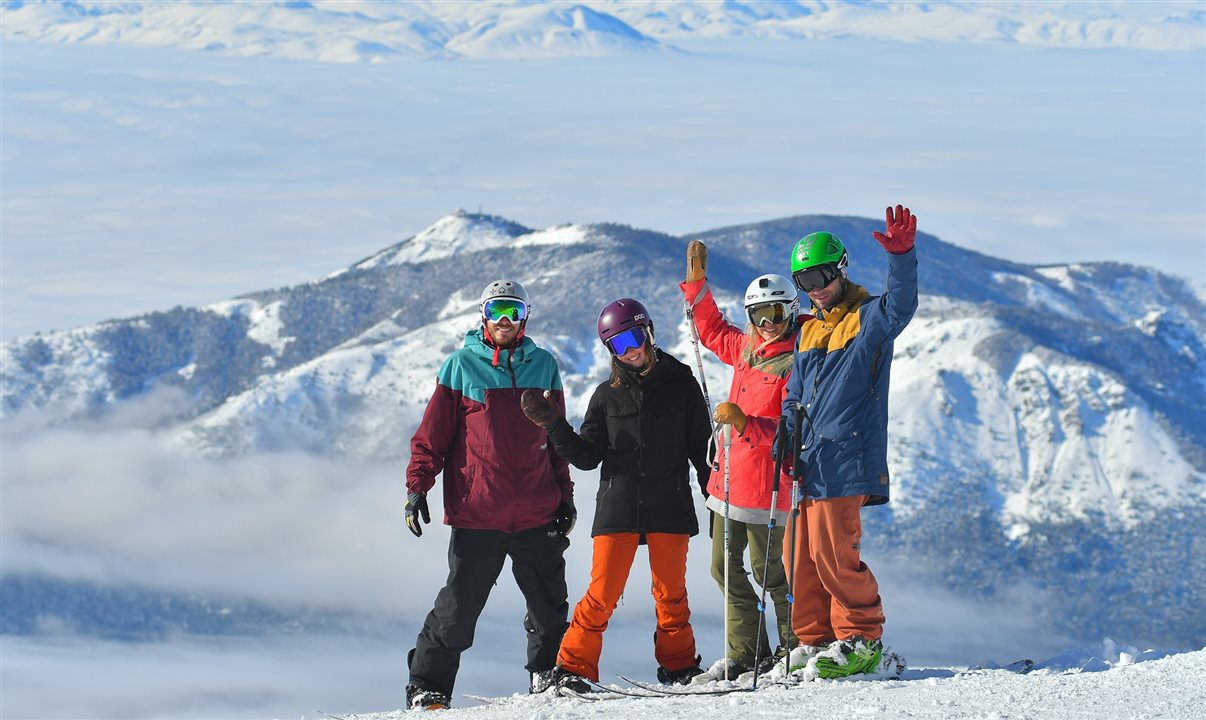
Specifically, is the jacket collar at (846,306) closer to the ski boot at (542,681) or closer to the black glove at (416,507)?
the black glove at (416,507)

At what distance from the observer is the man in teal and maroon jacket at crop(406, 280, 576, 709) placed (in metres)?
10.5

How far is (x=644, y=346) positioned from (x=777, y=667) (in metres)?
2.65

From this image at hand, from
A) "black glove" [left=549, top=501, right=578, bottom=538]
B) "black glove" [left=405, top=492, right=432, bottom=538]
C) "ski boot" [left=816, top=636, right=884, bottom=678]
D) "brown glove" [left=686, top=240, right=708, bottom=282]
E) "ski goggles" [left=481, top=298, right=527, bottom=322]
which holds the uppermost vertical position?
"brown glove" [left=686, top=240, right=708, bottom=282]

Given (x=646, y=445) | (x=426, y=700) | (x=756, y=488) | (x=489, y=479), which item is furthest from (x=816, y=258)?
(x=426, y=700)

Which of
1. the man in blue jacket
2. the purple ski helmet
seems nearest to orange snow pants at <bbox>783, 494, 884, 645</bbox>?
the man in blue jacket

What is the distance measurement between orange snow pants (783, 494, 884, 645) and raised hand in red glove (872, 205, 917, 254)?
1859mm

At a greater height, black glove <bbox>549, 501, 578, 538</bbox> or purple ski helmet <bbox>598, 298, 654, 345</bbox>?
purple ski helmet <bbox>598, 298, 654, 345</bbox>

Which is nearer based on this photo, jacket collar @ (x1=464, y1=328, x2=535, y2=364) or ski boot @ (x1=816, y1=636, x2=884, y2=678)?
ski boot @ (x1=816, y1=636, x2=884, y2=678)

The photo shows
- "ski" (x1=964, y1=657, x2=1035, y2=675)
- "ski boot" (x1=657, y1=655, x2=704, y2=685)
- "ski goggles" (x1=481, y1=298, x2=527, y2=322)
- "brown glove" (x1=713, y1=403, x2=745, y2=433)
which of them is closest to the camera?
"brown glove" (x1=713, y1=403, x2=745, y2=433)

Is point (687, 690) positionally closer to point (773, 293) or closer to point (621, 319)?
point (621, 319)

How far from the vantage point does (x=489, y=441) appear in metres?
10.5

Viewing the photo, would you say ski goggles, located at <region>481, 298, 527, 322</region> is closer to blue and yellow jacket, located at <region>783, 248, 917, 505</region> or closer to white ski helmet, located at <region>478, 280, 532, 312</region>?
white ski helmet, located at <region>478, 280, 532, 312</region>

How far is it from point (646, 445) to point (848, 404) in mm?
1658

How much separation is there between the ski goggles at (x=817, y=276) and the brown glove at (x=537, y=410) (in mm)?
2067
